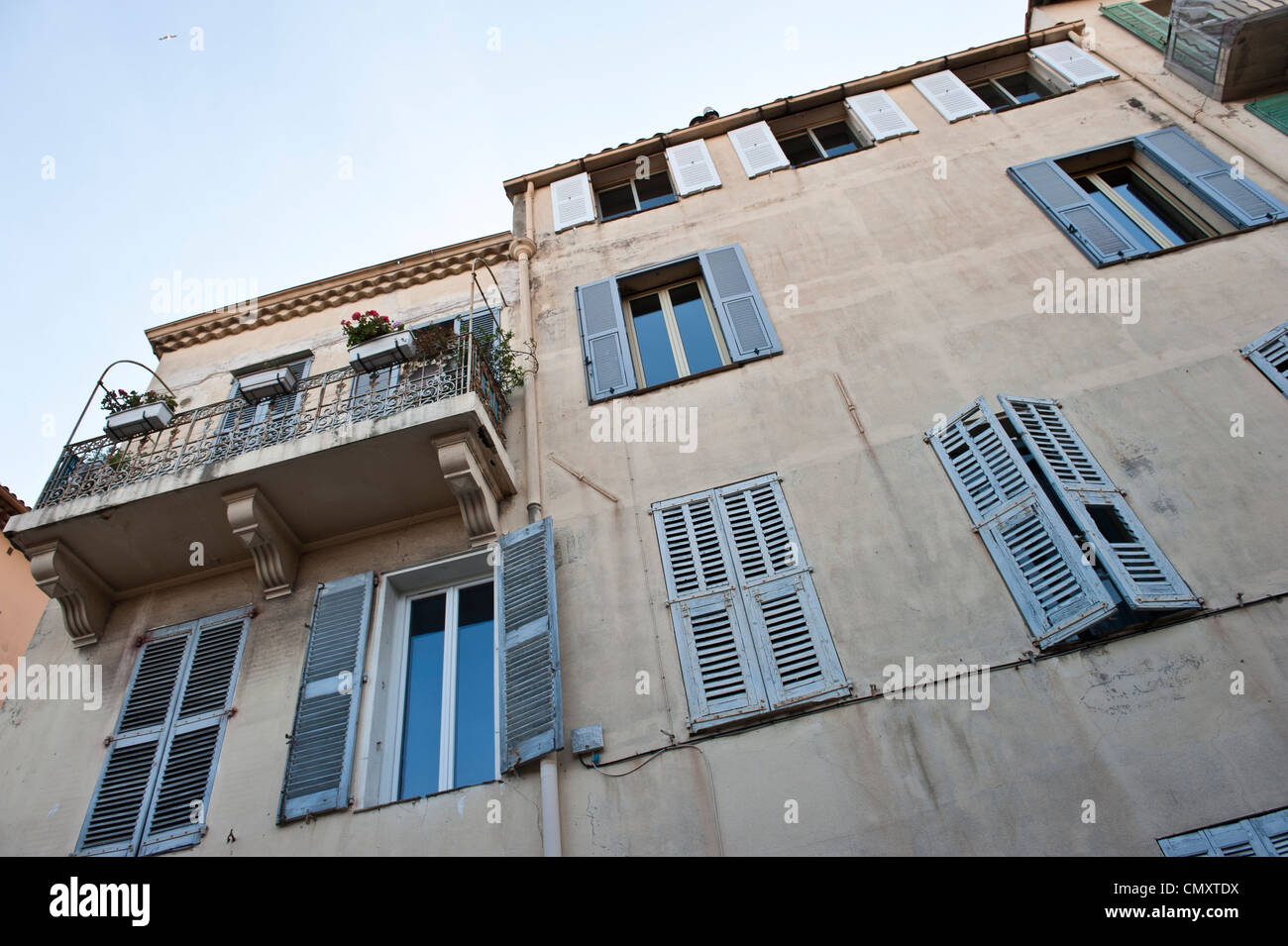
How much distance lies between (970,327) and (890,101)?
4.53m

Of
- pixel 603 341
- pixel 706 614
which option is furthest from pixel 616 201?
pixel 706 614

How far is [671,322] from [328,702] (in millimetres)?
4933

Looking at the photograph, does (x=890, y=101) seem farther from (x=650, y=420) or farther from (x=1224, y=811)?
(x=1224, y=811)

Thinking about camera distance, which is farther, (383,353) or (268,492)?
(383,353)

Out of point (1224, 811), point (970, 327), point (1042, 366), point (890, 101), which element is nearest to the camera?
point (1224, 811)

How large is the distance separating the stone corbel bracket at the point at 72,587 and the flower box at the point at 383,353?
9.01 ft

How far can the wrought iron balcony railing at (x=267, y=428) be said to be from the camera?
755 cm

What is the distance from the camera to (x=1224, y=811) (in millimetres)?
4637

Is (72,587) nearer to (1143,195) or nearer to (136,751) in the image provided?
(136,751)

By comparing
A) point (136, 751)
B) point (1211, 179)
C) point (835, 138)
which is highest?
point (835, 138)

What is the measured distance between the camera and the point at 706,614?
21.0ft

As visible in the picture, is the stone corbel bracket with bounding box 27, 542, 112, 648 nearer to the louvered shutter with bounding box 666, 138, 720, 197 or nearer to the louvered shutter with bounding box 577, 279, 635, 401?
the louvered shutter with bounding box 577, 279, 635, 401

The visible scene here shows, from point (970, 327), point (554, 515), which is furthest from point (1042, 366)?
point (554, 515)

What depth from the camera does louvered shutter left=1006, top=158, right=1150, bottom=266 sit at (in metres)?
7.98
